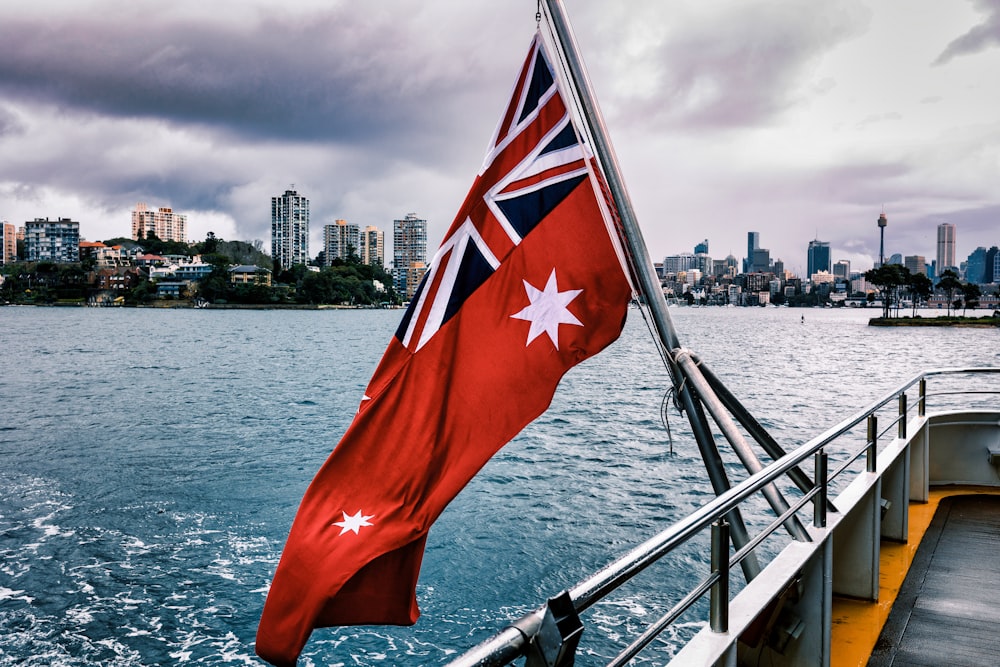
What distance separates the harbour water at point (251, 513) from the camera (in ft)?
31.2

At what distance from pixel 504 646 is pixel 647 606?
9771mm

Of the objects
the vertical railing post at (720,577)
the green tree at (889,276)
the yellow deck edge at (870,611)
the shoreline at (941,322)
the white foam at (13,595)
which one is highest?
the green tree at (889,276)

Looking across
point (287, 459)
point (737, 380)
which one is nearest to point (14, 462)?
point (287, 459)

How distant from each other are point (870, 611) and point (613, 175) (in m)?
2.88

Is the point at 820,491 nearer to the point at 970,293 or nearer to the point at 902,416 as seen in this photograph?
the point at 902,416

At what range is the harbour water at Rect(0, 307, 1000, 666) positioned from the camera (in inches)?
375

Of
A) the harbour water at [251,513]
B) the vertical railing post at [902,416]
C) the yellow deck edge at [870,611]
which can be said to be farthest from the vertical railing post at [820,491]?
the harbour water at [251,513]

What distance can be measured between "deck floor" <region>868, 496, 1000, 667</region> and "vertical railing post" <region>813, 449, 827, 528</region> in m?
0.78

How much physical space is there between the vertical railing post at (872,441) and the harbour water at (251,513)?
5.52 meters

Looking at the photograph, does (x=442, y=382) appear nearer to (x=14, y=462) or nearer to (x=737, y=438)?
(x=737, y=438)

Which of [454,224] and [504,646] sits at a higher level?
[454,224]

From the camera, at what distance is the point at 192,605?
10352mm

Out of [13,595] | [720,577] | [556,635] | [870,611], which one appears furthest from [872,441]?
[13,595]

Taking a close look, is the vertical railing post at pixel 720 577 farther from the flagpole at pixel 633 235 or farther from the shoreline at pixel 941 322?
the shoreline at pixel 941 322
